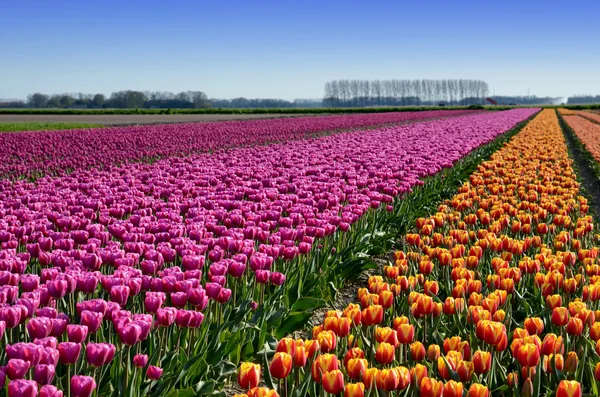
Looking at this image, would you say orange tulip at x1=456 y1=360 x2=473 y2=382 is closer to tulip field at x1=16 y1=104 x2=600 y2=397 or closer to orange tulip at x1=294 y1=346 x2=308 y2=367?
tulip field at x1=16 y1=104 x2=600 y2=397

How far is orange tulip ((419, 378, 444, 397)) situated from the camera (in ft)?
7.44

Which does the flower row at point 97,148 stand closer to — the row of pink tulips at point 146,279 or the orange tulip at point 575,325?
the row of pink tulips at point 146,279

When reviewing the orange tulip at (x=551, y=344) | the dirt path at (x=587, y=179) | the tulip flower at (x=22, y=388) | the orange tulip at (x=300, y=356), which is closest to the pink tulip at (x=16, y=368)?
the tulip flower at (x=22, y=388)

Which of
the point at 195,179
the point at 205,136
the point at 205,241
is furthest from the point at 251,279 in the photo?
the point at 205,136

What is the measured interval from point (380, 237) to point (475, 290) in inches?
126

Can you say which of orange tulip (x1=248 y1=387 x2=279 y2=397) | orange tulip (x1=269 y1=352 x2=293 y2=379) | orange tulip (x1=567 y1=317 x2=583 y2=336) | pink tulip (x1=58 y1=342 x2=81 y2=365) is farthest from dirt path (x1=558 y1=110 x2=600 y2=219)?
pink tulip (x1=58 y1=342 x2=81 y2=365)

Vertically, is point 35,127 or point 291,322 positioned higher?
point 35,127

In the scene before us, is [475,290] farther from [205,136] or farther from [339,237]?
[205,136]

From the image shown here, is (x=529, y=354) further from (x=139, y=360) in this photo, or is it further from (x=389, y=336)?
(x=139, y=360)

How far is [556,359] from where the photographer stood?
2.78 m

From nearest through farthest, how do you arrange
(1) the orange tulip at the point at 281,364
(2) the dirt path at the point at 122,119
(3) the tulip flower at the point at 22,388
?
(3) the tulip flower at the point at 22,388
(1) the orange tulip at the point at 281,364
(2) the dirt path at the point at 122,119

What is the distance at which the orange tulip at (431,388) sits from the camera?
7.44ft

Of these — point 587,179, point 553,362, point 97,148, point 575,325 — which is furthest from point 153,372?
point 97,148

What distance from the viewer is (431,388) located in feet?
7.47
